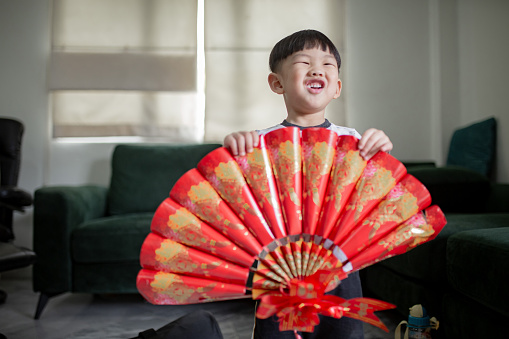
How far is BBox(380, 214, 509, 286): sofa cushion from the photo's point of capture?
1.47m

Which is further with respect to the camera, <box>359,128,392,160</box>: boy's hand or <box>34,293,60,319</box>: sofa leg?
<box>34,293,60,319</box>: sofa leg

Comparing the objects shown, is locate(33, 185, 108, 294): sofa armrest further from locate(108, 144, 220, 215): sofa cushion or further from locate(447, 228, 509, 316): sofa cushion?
locate(447, 228, 509, 316): sofa cushion

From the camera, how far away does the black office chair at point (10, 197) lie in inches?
73.9

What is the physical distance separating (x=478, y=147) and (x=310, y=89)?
1872mm

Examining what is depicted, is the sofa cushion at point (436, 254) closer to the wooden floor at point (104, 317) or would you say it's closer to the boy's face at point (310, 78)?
the wooden floor at point (104, 317)

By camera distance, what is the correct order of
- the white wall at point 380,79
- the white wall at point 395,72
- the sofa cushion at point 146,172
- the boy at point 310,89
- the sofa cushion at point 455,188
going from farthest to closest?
the white wall at point 395,72, the white wall at point 380,79, the sofa cushion at point 146,172, the sofa cushion at point 455,188, the boy at point 310,89

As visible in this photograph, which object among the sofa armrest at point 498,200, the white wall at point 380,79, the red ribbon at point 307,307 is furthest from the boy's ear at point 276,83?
the white wall at point 380,79

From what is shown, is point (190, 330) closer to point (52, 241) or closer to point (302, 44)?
point (302, 44)

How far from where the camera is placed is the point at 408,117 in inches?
132

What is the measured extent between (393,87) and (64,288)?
2.54 m

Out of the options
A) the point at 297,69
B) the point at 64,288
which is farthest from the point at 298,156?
the point at 64,288

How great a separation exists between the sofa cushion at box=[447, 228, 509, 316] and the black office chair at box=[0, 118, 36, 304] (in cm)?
164

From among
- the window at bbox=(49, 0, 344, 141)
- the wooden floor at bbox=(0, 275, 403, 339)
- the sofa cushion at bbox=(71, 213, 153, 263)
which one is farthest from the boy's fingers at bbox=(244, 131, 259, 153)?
the window at bbox=(49, 0, 344, 141)

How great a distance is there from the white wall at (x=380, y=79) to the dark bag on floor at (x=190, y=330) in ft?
7.04
